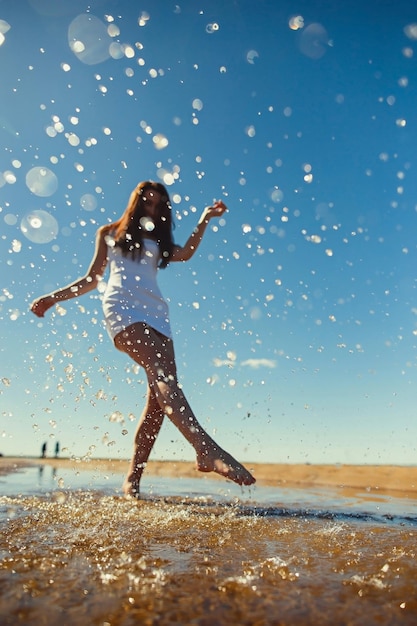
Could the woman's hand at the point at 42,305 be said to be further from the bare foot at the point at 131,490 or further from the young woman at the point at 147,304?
the bare foot at the point at 131,490

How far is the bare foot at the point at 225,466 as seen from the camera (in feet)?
9.48

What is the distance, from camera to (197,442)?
9.93ft

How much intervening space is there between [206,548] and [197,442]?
1208 mm

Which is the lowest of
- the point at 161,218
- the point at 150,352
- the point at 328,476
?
the point at 328,476

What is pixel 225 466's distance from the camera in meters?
2.91

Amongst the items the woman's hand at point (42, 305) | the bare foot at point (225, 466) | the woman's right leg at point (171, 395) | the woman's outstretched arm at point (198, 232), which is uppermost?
the woman's outstretched arm at point (198, 232)

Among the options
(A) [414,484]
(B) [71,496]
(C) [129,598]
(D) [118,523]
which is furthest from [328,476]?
(C) [129,598]

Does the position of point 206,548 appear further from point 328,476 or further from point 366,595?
point 328,476

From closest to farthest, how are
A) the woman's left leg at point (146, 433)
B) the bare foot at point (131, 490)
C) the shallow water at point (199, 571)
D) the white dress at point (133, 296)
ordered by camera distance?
the shallow water at point (199, 571) < the white dress at point (133, 296) < the bare foot at point (131, 490) < the woman's left leg at point (146, 433)

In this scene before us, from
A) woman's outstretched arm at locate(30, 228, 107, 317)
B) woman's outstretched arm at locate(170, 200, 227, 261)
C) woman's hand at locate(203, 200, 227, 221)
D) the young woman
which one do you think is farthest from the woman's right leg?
woman's hand at locate(203, 200, 227, 221)

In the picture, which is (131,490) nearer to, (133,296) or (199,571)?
(133,296)

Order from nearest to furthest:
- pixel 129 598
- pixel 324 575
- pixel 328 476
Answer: pixel 129 598 < pixel 324 575 < pixel 328 476

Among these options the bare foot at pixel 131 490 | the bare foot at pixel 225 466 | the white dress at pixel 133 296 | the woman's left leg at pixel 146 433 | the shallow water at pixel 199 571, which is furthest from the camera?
the woman's left leg at pixel 146 433

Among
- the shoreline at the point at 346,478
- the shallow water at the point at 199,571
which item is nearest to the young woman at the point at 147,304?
the shallow water at the point at 199,571
